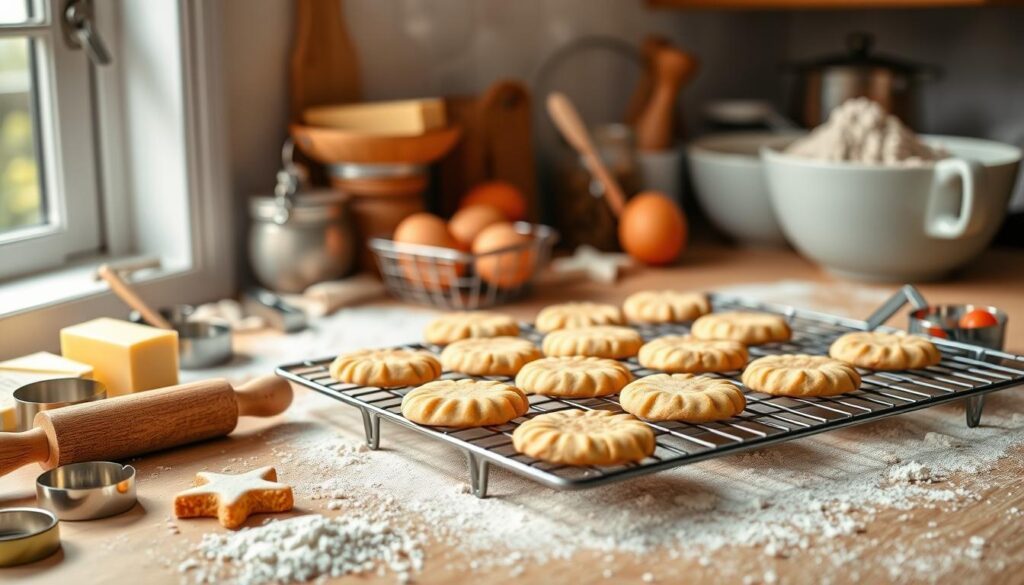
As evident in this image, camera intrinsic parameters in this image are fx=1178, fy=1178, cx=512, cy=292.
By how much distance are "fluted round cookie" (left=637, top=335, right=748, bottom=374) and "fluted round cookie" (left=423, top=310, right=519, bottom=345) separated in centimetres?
18

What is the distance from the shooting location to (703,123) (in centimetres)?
247

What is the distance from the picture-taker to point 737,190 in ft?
6.55

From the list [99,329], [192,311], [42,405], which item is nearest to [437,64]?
[192,311]

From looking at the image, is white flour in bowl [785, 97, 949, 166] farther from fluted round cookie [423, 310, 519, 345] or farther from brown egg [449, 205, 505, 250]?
fluted round cookie [423, 310, 519, 345]

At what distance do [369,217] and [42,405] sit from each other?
0.73 m

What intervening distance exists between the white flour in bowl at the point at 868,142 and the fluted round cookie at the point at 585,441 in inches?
35.5

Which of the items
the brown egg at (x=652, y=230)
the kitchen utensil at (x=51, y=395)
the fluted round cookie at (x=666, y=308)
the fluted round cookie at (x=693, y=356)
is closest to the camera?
the kitchen utensil at (x=51, y=395)

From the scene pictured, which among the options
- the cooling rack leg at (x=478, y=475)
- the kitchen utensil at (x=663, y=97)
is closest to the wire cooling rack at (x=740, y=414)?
the cooling rack leg at (x=478, y=475)

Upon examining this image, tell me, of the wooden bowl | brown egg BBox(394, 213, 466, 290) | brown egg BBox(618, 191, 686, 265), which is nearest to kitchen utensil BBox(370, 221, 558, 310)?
brown egg BBox(394, 213, 466, 290)

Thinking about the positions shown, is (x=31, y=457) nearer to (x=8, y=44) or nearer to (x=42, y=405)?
(x=42, y=405)

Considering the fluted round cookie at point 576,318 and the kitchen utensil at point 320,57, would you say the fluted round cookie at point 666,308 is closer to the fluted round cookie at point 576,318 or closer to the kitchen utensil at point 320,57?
the fluted round cookie at point 576,318

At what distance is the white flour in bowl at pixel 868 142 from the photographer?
67.9 inches

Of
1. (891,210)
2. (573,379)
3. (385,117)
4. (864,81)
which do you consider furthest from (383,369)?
(864,81)

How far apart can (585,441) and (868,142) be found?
0.99 m
